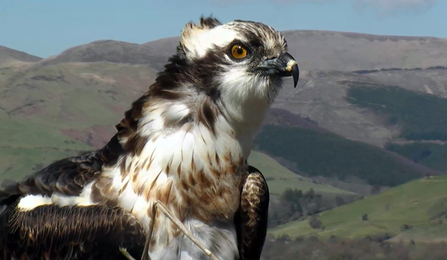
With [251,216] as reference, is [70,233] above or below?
above

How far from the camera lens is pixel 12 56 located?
15362cm

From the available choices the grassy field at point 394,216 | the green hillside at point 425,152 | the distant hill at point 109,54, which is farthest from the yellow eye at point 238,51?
the distant hill at point 109,54

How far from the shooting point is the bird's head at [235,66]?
8430mm

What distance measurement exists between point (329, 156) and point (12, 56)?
68558 millimetres

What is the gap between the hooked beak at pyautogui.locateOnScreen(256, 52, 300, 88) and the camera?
8.63 metres

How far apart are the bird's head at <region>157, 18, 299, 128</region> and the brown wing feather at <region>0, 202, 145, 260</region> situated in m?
1.51

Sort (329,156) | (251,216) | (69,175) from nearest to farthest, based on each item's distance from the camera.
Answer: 1. (69,175)
2. (251,216)
3. (329,156)

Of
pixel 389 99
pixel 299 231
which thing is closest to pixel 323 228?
pixel 299 231

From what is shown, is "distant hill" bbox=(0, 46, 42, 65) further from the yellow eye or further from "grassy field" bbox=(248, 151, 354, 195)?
the yellow eye

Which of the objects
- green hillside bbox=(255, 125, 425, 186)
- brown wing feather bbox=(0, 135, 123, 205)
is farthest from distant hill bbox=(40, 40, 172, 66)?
brown wing feather bbox=(0, 135, 123, 205)

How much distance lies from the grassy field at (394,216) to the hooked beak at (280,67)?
50007 millimetres

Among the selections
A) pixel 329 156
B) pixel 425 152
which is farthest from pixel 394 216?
pixel 425 152

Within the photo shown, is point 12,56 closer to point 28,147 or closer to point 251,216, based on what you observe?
point 28,147

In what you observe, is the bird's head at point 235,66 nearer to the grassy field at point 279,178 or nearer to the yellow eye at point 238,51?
the yellow eye at point 238,51
